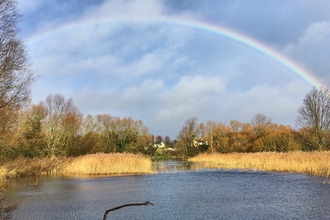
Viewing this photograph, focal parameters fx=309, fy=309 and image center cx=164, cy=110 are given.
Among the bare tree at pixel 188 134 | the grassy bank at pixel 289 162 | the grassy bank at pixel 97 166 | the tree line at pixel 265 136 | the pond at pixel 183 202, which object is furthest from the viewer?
the bare tree at pixel 188 134

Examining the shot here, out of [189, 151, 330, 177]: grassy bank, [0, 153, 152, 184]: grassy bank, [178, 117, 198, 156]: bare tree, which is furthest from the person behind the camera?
[178, 117, 198, 156]: bare tree

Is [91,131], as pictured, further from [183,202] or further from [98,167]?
[183,202]

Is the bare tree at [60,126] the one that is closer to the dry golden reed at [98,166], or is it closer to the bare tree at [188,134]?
the dry golden reed at [98,166]

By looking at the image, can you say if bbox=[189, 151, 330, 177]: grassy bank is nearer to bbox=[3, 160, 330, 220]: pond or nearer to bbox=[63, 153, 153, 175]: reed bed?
bbox=[3, 160, 330, 220]: pond

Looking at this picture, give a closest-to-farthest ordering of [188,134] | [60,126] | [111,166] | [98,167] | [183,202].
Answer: [183,202] < [98,167] < [111,166] < [60,126] < [188,134]

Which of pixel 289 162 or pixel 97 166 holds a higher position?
pixel 289 162

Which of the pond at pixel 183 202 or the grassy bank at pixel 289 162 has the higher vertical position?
the grassy bank at pixel 289 162

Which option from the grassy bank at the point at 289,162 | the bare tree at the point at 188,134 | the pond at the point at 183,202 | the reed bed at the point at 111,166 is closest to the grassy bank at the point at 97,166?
the reed bed at the point at 111,166

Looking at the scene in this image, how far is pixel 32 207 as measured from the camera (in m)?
10.2

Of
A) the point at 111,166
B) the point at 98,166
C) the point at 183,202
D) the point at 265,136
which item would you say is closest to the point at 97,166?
the point at 98,166

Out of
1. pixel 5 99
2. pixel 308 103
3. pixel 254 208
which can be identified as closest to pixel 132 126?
pixel 308 103

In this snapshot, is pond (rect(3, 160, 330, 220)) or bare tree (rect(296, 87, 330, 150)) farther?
bare tree (rect(296, 87, 330, 150))

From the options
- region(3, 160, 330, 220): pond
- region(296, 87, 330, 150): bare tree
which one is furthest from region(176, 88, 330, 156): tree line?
region(3, 160, 330, 220): pond

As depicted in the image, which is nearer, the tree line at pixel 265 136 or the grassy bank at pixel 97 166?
the grassy bank at pixel 97 166
